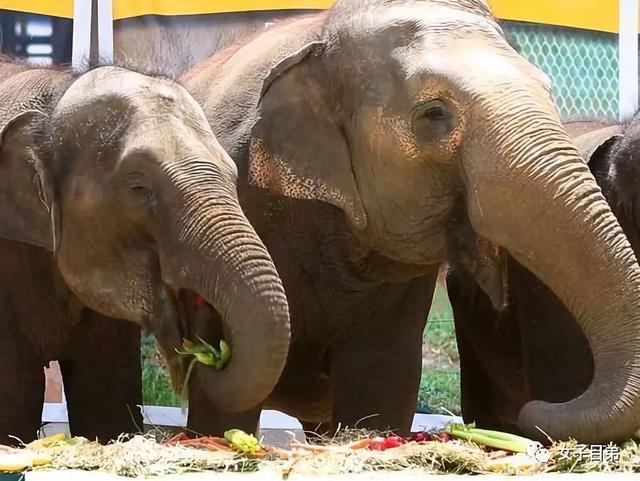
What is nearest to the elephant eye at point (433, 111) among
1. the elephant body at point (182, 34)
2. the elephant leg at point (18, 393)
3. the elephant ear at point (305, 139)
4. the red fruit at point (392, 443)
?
the elephant ear at point (305, 139)

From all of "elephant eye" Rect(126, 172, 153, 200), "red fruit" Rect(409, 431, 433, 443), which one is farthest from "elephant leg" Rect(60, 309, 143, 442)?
"red fruit" Rect(409, 431, 433, 443)

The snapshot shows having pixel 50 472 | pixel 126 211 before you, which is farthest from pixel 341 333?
pixel 50 472

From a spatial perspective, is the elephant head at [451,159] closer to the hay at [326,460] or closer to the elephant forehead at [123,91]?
the hay at [326,460]

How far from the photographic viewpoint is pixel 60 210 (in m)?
3.89

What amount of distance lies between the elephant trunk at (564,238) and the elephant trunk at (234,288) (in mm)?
592

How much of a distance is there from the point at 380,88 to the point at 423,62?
16 cm

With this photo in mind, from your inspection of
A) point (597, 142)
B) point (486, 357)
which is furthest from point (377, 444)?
point (486, 357)

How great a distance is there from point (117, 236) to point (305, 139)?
2.05ft

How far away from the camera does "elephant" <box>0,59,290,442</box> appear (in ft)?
11.6

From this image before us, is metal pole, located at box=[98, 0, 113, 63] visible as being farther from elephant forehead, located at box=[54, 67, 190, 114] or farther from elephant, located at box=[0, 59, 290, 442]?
elephant forehead, located at box=[54, 67, 190, 114]

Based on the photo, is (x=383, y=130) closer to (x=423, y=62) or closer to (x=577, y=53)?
(x=423, y=62)

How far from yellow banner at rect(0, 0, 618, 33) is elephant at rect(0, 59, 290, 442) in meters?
1.07

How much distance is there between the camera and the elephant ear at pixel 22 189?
3930mm

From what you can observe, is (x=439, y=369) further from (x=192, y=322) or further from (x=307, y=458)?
(x=307, y=458)
